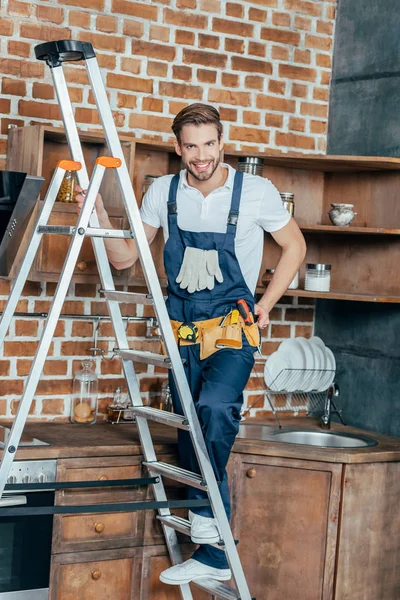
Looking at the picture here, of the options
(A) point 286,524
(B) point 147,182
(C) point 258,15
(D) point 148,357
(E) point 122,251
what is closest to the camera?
(D) point 148,357

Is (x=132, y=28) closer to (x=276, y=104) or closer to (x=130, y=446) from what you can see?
(x=276, y=104)

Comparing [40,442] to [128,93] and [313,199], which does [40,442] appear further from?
[313,199]

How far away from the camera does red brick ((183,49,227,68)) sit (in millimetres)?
4527

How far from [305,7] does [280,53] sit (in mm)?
272

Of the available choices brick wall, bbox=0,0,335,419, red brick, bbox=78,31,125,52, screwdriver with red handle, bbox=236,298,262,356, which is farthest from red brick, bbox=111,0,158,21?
screwdriver with red handle, bbox=236,298,262,356

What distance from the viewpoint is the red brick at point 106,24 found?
4.29 meters

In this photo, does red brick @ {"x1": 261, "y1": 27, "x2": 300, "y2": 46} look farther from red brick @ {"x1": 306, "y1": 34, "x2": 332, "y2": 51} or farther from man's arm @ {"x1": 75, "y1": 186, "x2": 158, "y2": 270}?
man's arm @ {"x1": 75, "y1": 186, "x2": 158, "y2": 270}

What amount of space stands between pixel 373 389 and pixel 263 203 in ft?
4.26

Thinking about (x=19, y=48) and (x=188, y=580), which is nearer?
(x=188, y=580)

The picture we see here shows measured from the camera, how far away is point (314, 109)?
193 inches

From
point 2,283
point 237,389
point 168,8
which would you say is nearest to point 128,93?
point 168,8

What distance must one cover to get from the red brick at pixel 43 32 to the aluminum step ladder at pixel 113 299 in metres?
0.91

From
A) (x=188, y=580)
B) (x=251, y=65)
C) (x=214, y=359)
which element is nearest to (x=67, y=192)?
(x=214, y=359)

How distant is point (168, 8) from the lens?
4453 mm
